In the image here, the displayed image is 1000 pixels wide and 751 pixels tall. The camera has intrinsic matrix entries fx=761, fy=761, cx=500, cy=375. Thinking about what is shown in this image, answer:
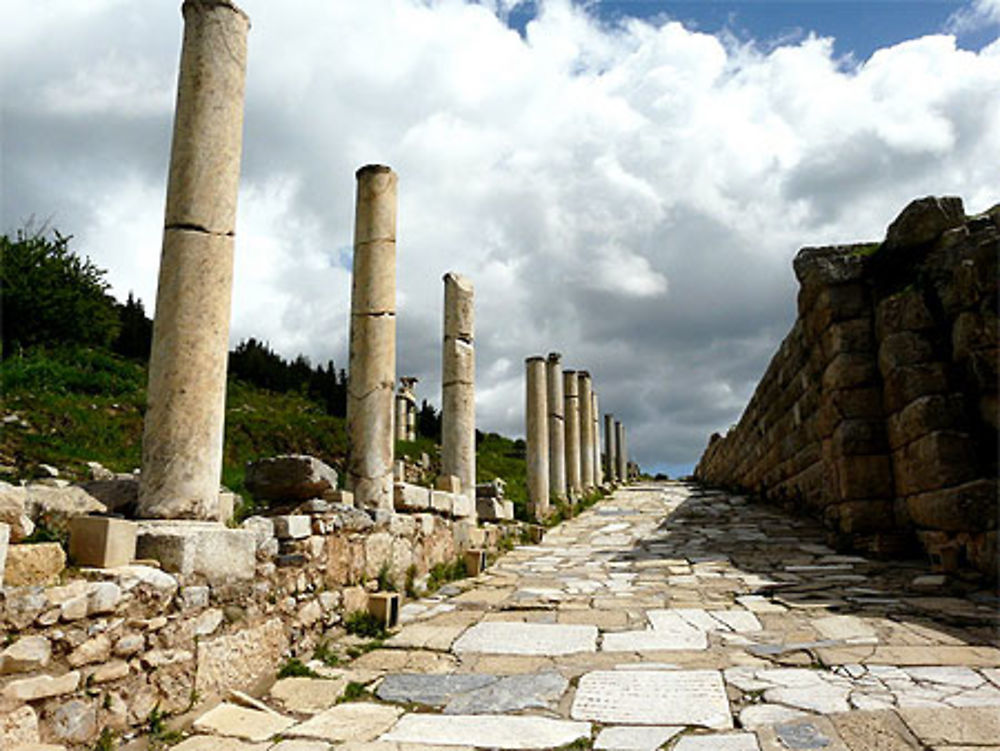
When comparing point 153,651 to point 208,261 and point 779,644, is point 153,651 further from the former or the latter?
point 779,644

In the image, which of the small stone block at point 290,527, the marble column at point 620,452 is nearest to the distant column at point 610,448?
the marble column at point 620,452

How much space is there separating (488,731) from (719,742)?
1249 millimetres

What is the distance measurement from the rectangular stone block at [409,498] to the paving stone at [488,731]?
4100 millimetres

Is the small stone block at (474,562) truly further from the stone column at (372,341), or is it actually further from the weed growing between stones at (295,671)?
the weed growing between stones at (295,671)

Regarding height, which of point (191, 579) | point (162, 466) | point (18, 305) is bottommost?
point (191, 579)

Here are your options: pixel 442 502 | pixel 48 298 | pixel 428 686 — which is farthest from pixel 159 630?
pixel 48 298

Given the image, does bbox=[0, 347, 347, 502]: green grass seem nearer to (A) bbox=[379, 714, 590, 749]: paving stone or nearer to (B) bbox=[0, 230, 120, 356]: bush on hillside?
(B) bbox=[0, 230, 120, 356]: bush on hillside

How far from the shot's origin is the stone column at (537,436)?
1578 centimetres

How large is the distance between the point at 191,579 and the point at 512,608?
151 inches

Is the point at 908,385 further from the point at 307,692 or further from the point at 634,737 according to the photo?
the point at 307,692

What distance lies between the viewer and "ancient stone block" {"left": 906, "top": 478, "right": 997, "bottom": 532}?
25.6 feet

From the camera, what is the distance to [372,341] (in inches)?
332

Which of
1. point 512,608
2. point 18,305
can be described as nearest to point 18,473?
point 512,608

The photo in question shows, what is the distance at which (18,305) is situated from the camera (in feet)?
75.5
